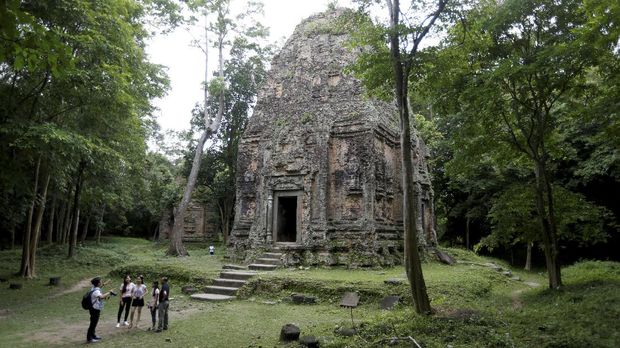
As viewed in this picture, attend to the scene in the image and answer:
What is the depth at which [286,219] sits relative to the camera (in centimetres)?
1959

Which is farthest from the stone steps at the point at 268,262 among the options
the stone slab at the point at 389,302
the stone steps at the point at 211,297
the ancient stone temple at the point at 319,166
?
the stone slab at the point at 389,302

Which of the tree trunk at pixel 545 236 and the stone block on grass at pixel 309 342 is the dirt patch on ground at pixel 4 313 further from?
the tree trunk at pixel 545 236

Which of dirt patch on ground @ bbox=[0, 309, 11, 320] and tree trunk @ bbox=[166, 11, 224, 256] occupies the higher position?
tree trunk @ bbox=[166, 11, 224, 256]

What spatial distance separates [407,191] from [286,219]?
1151cm

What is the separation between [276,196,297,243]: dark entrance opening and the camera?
1889cm

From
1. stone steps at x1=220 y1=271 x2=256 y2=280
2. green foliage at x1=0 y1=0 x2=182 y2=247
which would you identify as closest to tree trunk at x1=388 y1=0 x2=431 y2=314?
stone steps at x1=220 y1=271 x2=256 y2=280

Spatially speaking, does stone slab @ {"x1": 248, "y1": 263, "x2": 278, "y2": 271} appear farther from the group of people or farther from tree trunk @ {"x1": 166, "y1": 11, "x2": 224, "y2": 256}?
tree trunk @ {"x1": 166, "y1": 11, "x2": 224, "y2": 256}

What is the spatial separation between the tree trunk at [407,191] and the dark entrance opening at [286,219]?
1051 centimetres

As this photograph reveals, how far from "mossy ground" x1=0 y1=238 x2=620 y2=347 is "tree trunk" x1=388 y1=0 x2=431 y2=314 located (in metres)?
0.53

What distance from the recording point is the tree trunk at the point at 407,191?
8.49 m

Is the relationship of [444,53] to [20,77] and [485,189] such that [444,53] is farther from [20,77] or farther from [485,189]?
[485,189]

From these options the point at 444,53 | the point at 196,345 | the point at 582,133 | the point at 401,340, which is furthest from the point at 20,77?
the point at 582,133

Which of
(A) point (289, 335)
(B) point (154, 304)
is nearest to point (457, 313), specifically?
(A) point (289, 335)

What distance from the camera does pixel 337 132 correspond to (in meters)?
18.2
